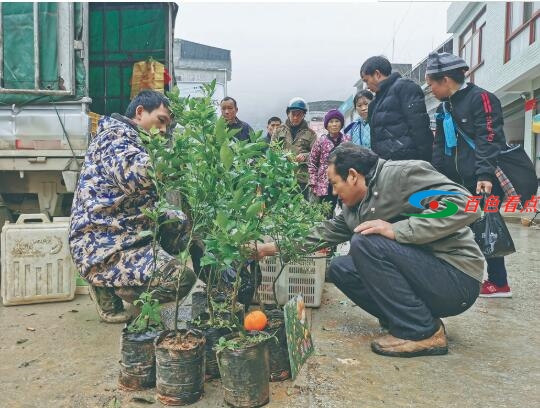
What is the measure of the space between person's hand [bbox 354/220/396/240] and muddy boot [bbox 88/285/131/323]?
1721 mm

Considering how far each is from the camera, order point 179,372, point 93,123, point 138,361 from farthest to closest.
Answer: point 93,123
point 138,361
point 179,372

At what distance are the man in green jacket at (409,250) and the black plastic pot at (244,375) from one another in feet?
2.24

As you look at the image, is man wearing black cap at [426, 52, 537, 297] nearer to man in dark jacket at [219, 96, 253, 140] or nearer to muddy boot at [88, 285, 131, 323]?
man in dark jacket at [219, 96, 253, 140]

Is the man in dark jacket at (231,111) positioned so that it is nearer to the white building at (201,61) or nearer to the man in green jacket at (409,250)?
the man in green jacket at (409,250)

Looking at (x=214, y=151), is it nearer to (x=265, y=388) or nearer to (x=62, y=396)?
(x=265, y=388)

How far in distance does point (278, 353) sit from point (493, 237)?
1.98 m

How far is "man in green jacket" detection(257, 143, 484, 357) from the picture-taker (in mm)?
2580

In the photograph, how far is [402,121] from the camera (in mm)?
3754

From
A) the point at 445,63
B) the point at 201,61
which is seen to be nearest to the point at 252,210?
the point at 445,63

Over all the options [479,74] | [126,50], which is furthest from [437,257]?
[479,74]

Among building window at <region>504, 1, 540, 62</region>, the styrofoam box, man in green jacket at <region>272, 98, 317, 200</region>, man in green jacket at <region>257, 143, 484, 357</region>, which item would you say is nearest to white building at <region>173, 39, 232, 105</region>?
building window at <region>504, 1, 540, 62</region>

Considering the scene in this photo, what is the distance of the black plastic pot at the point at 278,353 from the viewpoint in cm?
224

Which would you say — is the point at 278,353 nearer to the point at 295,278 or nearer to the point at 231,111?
the point at 295,278

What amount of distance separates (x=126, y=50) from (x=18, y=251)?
3.62 meters
